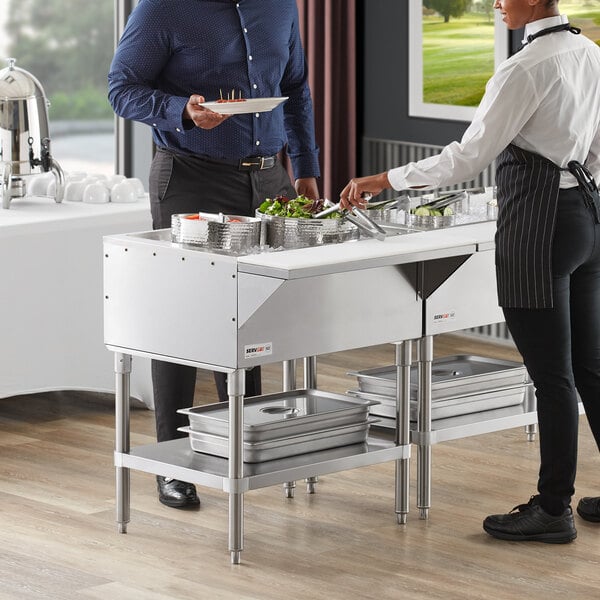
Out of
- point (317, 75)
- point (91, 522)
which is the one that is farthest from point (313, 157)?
point (317, 75)

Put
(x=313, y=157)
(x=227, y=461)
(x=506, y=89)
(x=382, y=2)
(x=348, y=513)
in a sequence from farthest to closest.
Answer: (x=382, y=2) < (x=313, y=157) < (x=348, y=513) < (x=227, y=461) < (x=506, y=89)

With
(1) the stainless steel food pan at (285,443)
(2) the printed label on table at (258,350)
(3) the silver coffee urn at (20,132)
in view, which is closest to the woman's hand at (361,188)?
(2) the printed label on table at (258,350)

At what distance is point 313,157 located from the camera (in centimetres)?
460

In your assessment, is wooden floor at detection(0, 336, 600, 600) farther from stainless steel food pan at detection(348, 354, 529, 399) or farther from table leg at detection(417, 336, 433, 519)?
stainless steel food pan at detection(348, 354, 529, 399)

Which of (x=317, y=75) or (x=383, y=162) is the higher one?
(x=317, y=75)

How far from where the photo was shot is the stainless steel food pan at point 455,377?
4172mm

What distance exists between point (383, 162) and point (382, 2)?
757 mm

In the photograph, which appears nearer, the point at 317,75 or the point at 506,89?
the point at 506,89

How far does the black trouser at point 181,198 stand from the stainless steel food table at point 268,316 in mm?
234

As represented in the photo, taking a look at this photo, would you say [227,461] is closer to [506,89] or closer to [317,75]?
[506,89]

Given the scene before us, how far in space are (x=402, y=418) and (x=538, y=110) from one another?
0.93 meters

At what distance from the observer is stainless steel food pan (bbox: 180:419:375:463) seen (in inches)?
147

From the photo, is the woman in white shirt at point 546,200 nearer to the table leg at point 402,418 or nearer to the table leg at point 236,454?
the table leg at point 402,418

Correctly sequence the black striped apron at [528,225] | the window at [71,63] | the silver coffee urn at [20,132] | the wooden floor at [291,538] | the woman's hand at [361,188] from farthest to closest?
the window at [71,63] < the silver coffee urn at [20,132] < the woman's hand at [361,188] < the black striped apron at [528,225] < the wooden floor at [291,538]
